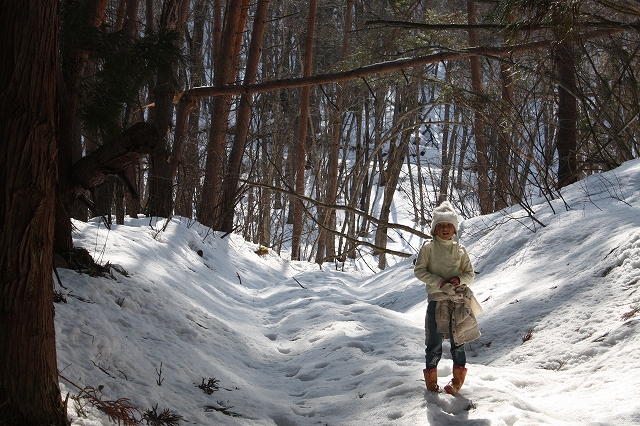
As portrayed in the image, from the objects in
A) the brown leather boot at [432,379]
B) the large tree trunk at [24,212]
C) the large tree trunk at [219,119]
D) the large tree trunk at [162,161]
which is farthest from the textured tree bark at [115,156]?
the large tree trunk at [219,119]

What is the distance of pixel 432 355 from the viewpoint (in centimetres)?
392

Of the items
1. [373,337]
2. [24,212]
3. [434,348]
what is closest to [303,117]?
[373,337]

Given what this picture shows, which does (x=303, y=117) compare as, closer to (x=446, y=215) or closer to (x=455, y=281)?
(x=446, y=215)

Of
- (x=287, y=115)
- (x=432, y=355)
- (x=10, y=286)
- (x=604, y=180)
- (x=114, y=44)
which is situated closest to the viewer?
(x=10, y=286)

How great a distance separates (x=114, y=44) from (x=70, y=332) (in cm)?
262

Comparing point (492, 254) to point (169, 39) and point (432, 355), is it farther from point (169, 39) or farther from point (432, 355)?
point (169, 39)

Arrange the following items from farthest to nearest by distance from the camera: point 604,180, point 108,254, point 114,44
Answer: point 604,180
point 108,254
point 114,44

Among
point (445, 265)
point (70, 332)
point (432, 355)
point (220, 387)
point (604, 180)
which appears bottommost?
point (220, 387)

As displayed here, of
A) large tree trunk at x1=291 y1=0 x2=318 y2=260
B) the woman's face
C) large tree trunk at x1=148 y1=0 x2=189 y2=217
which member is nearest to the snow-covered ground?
the woman's face

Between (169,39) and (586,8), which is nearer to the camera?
(169,39)

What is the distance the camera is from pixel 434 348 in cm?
394

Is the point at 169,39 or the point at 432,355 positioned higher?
the point at 169,39

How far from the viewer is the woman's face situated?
162 inches

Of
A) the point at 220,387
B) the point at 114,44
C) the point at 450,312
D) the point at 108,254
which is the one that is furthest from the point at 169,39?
the point at 450,312
